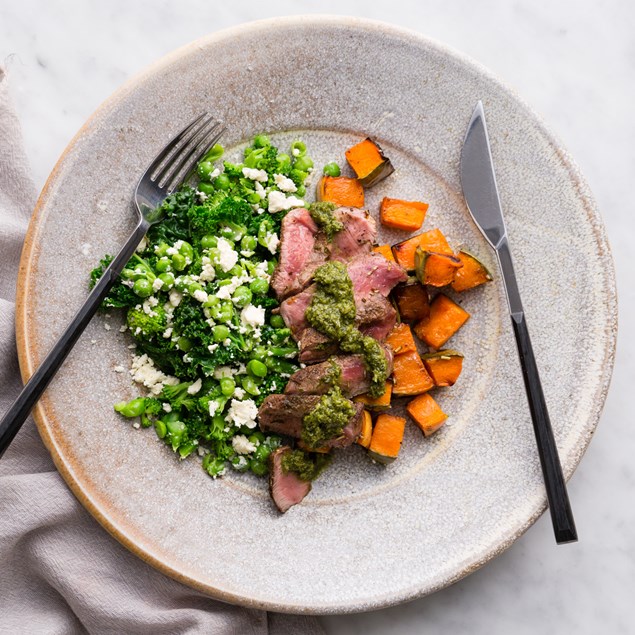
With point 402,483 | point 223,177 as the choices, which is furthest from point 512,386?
point 223,177

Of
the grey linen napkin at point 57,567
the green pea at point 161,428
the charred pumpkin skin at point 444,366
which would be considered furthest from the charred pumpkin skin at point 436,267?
the grey linen napkin at point 57,567

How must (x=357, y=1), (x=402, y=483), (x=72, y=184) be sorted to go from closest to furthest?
1. (x=72, y=184)
2. (x=402, y=483)
3. (x=357, y=1)

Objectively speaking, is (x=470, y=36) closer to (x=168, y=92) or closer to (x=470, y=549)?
(x=168, y=92)

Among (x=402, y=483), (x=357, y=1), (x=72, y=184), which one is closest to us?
(x=72, y=184)

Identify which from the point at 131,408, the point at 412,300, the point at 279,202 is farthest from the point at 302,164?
the point at 131,408

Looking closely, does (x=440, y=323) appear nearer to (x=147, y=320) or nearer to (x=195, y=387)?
(x=195, y=387)

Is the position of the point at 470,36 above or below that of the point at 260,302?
above

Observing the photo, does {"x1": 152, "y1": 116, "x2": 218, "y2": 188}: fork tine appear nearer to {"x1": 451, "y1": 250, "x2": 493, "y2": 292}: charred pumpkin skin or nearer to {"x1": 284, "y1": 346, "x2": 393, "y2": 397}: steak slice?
{"x1": 284, "y1": 346, "x2": 393, "y2": 397}: steak slice
